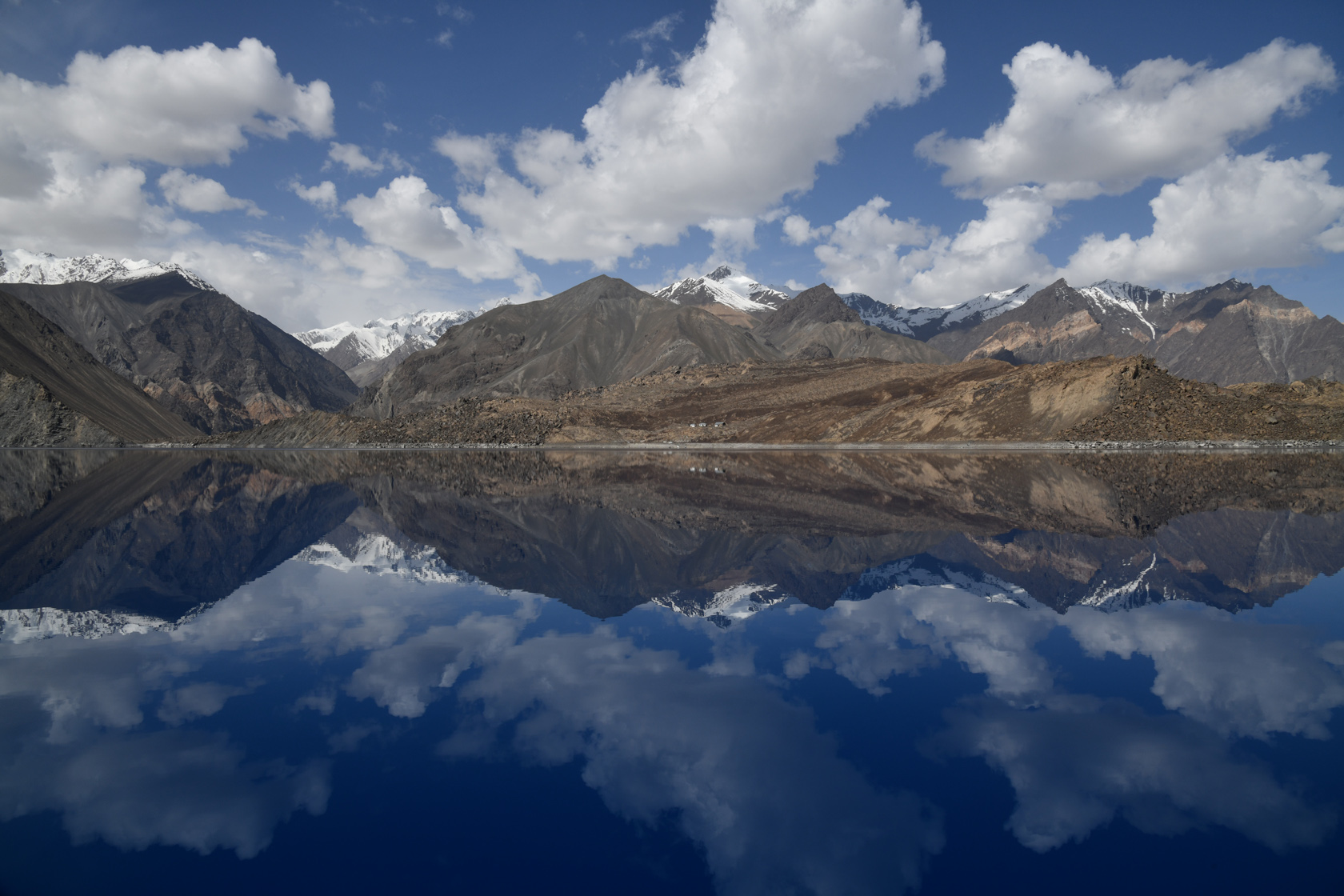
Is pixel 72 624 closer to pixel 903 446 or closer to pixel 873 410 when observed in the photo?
pixel 903 446

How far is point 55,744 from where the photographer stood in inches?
304

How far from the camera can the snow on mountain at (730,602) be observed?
13.0 metres

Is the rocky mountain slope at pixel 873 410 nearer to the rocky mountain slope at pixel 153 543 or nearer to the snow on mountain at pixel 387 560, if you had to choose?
the rocky mountain slope at pixel 153 543

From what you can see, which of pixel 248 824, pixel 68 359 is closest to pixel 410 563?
pixel 248 824

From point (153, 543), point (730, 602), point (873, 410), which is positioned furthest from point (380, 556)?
point (873, 410)

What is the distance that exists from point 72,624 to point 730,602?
11.6 metres

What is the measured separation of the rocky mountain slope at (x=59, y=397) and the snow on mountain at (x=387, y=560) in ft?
467

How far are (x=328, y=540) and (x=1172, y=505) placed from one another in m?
29.6

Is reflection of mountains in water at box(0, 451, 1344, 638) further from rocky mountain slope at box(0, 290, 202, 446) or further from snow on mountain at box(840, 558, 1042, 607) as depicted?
rocky mountain slope at box(0, 290, 202, 446)

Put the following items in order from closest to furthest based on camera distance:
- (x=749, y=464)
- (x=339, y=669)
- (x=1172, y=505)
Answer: (x=339, y=669) → (x=1172, y=505) → (x=749, y=464)

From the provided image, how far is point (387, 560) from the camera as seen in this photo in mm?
18750

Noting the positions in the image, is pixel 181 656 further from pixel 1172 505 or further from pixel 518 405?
pixel 518 405

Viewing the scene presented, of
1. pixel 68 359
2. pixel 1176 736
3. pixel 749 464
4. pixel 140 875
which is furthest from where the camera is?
pixel 68 359

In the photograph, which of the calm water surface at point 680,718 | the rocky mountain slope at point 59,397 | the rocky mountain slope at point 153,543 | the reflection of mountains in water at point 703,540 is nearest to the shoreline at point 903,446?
the rocky mountain slope at point 59,397
